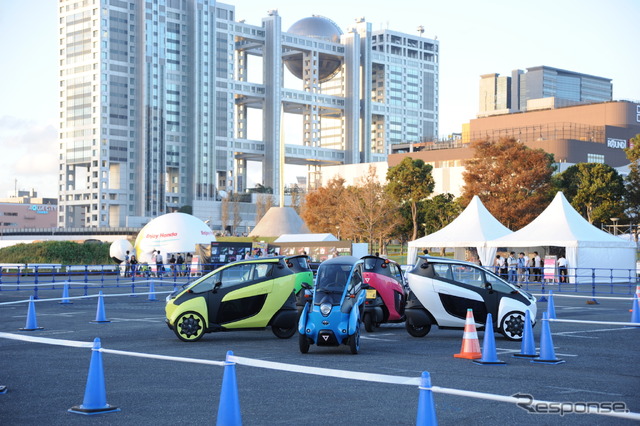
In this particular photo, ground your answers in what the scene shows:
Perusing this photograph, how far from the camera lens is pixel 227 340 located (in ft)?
58.6

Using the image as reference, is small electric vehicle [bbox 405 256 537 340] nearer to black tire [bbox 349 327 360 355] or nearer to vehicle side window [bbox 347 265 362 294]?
vehicle side window [bbox 347 265 362 294]

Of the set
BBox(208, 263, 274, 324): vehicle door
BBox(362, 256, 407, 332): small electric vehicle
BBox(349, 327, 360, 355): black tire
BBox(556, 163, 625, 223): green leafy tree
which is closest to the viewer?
BBox(349, 327, 360, 355): black tire

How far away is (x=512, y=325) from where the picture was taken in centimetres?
1733

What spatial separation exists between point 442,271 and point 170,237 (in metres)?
42.6

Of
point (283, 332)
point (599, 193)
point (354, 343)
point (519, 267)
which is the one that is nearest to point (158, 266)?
point (519, 267)

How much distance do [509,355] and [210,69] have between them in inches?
6470

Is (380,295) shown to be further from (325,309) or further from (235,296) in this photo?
(325,309)

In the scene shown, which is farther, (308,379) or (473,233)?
(473,233)

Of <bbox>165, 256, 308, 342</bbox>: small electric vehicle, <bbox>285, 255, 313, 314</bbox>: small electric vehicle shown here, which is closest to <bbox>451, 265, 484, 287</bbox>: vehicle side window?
<bbox>285, 255, 313, 314</bbox>: small electric vehicle

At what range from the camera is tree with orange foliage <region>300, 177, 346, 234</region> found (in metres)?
91.9

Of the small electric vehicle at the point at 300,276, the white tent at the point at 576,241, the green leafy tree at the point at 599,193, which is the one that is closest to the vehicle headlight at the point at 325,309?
the small electric vehicle at the point at 300,276

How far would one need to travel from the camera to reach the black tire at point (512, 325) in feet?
56.8

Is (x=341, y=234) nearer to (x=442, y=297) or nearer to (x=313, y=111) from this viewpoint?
(x=442, y=297)

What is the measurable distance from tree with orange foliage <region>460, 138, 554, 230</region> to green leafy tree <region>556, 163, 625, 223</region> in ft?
9.95
